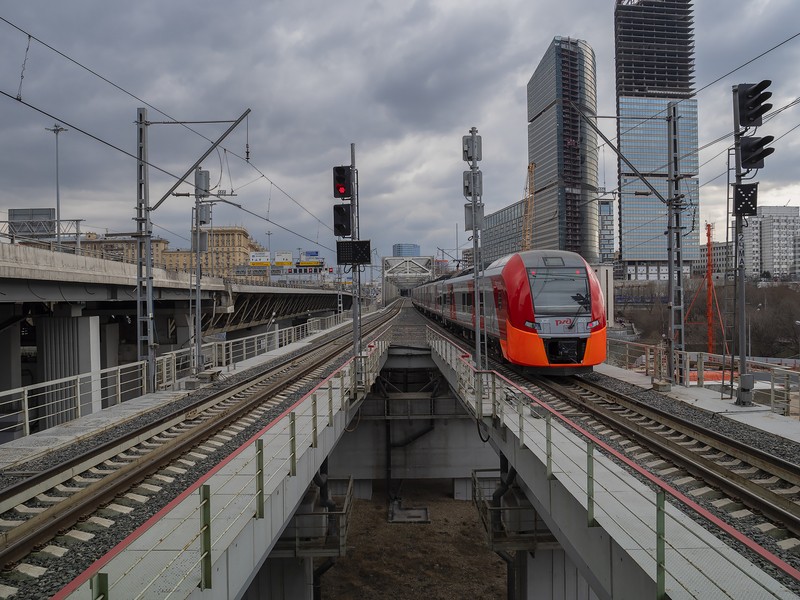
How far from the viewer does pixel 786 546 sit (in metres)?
5.05

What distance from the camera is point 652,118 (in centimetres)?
1347

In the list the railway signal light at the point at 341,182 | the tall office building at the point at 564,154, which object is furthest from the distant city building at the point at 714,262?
the railway signal light at the point at 341,182

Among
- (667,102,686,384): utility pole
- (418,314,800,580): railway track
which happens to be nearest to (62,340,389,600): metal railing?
(418,314,800,580): railway track

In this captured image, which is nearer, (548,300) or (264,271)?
(548,300)

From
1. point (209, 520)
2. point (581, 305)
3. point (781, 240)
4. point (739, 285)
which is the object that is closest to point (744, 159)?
point (739, 285)

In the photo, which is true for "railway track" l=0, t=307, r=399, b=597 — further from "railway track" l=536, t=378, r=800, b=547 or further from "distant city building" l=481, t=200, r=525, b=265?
"distant city building" l=481, t=200, r=525, b=265

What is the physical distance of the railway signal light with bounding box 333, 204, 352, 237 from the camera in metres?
12.7

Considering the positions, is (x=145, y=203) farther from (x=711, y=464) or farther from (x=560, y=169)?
(x=560, y=169)

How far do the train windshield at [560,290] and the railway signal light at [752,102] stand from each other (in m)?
4.85

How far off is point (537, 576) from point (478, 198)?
364 inches

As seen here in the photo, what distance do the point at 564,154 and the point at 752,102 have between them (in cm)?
4397

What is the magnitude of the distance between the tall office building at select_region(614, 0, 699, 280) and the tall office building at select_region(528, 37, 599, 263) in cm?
453

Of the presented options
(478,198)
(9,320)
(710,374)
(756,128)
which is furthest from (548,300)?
(9,320)

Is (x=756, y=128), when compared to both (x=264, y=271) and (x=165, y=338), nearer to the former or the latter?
(x=165, y=338)
